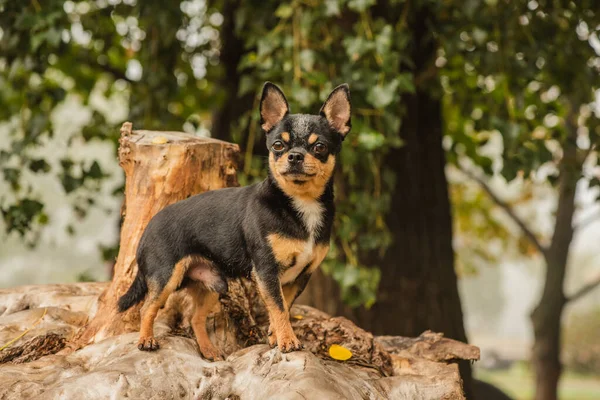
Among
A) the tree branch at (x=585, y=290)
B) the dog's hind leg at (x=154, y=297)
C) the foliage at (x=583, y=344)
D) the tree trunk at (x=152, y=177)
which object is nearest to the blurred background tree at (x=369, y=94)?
the tree trunk at (x=152, y=177)

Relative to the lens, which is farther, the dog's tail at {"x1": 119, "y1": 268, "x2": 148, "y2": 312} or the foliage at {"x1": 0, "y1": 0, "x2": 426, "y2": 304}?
the foliage at {"x1": 0, "y1": 0, "x2": 426, "y2": 304}

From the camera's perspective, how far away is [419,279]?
5551 mm

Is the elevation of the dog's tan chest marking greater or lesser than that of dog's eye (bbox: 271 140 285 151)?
lesser

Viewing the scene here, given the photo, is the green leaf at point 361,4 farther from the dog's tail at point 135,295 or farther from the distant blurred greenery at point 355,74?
the dog's tail at point 135,295

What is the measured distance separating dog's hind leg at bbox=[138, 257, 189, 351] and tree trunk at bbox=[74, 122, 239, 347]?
460mm

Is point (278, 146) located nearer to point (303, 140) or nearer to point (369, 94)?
point (303, 140)

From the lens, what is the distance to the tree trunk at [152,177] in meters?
3.49

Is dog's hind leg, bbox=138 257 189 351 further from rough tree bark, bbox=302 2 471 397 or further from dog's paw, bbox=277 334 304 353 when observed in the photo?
rough tree bark, bbox=302 2 471 397

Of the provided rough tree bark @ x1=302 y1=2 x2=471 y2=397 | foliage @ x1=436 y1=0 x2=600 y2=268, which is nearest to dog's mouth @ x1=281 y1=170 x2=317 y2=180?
foliage @ x1=436 y1=0 x2=600 y2=268

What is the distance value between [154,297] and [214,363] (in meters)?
0.40

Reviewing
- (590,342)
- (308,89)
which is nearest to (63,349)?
(308,89)

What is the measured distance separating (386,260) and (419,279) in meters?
0.32

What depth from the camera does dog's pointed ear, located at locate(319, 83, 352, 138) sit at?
2.96m

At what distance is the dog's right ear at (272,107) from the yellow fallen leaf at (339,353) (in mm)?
1094
